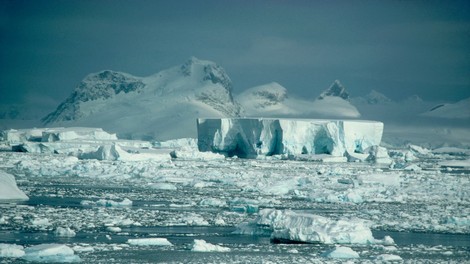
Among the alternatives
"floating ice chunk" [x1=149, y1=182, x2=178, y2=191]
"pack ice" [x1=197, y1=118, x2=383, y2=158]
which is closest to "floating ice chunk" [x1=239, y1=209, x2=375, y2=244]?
"floating ice chunk" [x1=149, y1=182, x2=178, y2=191]

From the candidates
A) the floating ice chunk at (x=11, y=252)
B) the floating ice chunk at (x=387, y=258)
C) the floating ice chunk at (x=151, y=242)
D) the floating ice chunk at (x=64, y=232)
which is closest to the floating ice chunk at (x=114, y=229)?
the floating ice chunk at (x=64, y=232)

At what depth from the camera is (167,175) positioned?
23031 mm

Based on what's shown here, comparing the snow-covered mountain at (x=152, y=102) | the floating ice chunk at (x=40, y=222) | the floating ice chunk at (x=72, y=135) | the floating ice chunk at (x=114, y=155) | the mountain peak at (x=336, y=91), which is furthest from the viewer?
the mountain peak at (x=336, y=91)

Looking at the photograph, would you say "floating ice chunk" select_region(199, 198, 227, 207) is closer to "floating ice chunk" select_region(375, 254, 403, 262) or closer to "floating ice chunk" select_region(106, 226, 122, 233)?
"floating ice chunk" select_region(106, 226, 122, 233)

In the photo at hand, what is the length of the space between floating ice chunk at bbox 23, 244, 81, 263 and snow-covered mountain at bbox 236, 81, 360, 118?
76.0m

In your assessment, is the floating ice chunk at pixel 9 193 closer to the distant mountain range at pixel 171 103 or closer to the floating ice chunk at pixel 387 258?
the floating ice chunk at pixel 387 258

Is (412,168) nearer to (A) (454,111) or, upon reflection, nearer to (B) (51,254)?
(B) (51,254)

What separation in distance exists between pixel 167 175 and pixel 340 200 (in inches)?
297

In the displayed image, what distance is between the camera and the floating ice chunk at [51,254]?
8969 millimetres

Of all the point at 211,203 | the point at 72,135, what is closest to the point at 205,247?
the point at 211,203

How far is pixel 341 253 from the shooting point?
9.63m

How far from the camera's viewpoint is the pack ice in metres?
36.2

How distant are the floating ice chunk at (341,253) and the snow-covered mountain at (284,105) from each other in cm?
7534

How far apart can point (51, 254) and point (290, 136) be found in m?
27.9
